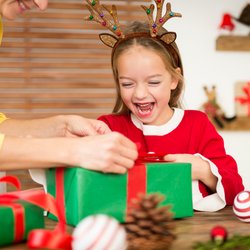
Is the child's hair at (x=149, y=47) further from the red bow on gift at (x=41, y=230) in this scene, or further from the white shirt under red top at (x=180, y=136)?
the red bow on gift at (x=41, y=230)

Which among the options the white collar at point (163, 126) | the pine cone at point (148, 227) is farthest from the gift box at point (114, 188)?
the white collar at point (163, 126)

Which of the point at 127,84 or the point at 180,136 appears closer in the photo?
the point at 127,84

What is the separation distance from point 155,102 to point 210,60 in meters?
2.55

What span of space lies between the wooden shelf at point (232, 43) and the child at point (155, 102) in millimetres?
A: 2380

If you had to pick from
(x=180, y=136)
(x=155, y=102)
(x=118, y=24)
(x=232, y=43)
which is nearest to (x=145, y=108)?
(x=155, y=102)

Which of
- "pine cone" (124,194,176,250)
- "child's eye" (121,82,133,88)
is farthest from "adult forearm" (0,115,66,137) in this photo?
"pine cone" (124,194,176,250)

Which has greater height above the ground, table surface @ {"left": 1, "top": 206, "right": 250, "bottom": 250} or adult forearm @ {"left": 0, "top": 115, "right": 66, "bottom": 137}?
adult forearm @ {"left": 0, "top": 115, "right": 66, "bottom": 137}

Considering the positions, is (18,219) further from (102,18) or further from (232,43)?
(232,43)

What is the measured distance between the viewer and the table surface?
0.94m

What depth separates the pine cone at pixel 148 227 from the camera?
2.72ft

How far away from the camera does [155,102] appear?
1.71 meters

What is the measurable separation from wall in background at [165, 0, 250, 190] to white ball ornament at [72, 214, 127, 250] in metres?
3.28

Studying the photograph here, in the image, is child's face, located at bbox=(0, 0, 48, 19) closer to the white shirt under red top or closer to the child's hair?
the child's hair

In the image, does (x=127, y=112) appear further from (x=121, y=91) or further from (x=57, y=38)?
(x=57, y=38)
